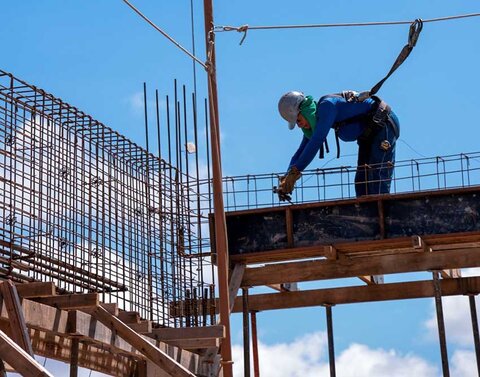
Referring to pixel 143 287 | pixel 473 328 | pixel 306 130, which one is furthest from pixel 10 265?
pixel 473 328

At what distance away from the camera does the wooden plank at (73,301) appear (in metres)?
16.4

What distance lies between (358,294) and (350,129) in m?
3.23

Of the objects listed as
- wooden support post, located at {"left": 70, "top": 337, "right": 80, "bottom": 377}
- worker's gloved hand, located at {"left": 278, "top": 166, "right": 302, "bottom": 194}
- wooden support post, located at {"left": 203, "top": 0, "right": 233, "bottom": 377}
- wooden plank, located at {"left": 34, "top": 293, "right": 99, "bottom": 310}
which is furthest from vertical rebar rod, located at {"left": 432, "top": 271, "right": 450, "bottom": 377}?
wooden plank, located at {"left": 34, "top": 293, "right": 99, "bottom": 310}

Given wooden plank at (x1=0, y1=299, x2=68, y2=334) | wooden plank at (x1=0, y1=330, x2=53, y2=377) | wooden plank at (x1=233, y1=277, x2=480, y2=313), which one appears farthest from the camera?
wooden plank at (x1=233, y1=277, x2=480, y2=313)

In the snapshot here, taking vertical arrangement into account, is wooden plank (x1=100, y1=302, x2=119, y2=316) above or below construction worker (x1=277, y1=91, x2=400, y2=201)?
below

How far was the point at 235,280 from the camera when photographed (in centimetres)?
2094

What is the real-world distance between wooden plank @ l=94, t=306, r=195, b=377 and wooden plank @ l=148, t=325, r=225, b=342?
3.30ft

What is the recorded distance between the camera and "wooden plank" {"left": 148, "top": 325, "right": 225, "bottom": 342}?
17828 mm

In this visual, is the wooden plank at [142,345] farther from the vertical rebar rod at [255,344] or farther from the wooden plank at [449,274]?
the wooden plank at [449,274]

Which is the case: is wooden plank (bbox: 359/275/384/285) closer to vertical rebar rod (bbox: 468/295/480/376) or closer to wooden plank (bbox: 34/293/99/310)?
vertical rebar rod (bbox: 468/295/480/376)

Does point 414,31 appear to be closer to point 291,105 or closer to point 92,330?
point 291,105

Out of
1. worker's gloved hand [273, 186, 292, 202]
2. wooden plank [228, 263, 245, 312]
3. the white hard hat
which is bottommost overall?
wooden plank [228, 263, 245, 312]

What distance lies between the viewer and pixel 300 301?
23.3 metres

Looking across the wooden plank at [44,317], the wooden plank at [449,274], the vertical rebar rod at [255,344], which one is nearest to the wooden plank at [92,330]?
the wooden plank at [44,317]
